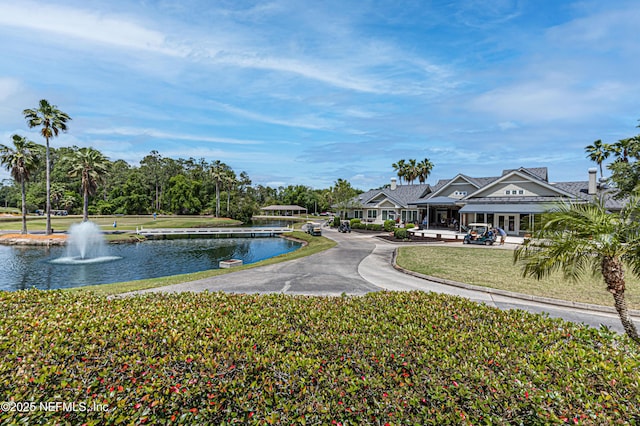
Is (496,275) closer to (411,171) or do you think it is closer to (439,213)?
(439,213)

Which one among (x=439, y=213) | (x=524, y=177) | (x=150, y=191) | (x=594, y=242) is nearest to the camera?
(x=594, y=242)

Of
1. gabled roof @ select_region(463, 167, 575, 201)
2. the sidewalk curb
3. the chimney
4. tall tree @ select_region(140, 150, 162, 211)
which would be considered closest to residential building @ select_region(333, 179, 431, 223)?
gabled roof @ select_region(463, 167, 575, 201)

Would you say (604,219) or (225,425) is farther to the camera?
(604,219)

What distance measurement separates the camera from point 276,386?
11.0 ft

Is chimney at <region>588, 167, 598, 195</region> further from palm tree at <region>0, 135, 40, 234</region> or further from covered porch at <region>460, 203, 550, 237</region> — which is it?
palm tree at <region>0, 135, 40, 234</region>

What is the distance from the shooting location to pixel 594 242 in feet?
20.8

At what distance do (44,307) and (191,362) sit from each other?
2.96 meters

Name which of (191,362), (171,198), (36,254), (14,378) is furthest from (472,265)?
(171,198)

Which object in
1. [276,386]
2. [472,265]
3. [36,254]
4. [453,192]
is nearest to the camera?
[276,386]

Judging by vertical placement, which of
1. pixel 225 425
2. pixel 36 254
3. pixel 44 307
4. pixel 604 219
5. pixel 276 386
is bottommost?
pixel 36 254

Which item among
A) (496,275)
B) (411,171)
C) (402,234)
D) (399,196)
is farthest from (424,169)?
(496,275)

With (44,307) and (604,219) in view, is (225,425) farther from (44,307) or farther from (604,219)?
(604,219)

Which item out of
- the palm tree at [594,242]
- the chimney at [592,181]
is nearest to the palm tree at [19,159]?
the palm tree at [594,242]

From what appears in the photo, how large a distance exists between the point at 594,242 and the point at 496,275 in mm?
9913
